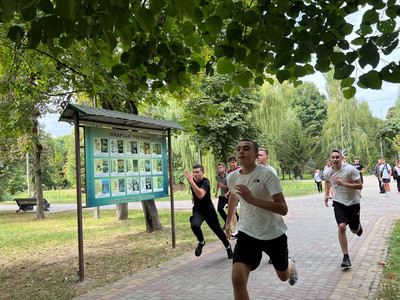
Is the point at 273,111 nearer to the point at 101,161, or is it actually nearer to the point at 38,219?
the point at 38,219

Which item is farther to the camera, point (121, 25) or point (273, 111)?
point (273, 111)

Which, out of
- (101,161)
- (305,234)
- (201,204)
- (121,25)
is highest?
(121,25)

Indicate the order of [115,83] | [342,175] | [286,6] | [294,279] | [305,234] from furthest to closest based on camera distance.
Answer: [305,234], [115,83], [342,175], [294,279], [286,6]

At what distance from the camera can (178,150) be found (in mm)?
27547

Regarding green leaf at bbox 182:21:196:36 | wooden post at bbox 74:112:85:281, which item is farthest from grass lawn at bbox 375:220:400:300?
wooden post at bbox 74:112:85:281

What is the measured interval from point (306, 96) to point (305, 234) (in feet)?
211

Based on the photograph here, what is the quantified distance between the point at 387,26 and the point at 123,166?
5567 millimetres

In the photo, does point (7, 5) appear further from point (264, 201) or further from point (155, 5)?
point (264, 201)

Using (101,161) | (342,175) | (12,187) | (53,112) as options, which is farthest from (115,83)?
(12,187)

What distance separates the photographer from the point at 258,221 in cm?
390

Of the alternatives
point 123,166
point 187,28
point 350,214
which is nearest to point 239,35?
point 187,28

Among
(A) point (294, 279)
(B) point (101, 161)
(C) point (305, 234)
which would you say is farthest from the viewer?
(C) point (305, 234)

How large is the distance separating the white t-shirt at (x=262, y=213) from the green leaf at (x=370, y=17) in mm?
1758

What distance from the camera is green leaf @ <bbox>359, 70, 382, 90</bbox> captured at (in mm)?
3006
